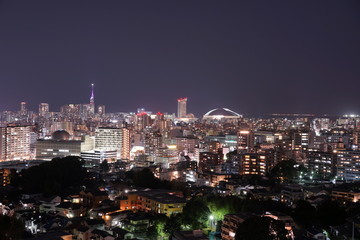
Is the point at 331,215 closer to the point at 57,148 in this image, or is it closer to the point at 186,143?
the point at 57,148

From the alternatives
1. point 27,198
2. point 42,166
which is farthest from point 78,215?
point 42,166

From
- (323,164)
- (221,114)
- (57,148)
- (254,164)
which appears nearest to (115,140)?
(57,148)

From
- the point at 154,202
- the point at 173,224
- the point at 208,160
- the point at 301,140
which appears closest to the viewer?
the point at 173,224

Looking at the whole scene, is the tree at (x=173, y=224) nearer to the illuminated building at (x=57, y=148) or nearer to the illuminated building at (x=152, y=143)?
the illuminated building at (x=57, y=148)

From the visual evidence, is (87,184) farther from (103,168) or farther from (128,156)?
(128,156)

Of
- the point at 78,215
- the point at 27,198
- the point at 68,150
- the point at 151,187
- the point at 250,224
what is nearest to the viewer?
the point at 250,224
